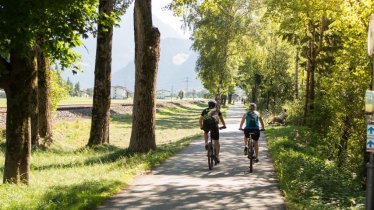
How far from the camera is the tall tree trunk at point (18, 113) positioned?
8.52m

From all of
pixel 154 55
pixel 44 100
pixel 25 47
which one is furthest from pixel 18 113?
pixel 44 100

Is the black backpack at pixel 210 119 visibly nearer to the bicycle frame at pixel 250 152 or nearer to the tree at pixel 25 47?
the bicycle frame at pixel 250 152

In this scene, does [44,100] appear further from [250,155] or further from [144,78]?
[250,155]

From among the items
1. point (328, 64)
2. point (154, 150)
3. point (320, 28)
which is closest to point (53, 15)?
point (154, 150)

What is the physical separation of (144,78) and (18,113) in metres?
6.82

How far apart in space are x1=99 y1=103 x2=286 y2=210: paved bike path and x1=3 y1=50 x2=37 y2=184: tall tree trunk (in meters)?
2.08

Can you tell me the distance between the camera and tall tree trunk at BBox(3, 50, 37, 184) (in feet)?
28.0

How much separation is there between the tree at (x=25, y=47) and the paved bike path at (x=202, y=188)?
86.3 inches

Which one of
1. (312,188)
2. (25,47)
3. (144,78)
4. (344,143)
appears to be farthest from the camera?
(344,143)

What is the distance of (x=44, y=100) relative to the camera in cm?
1702

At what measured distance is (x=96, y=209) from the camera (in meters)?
7.73

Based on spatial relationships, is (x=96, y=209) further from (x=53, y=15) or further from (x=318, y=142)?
(x=318, y=142)

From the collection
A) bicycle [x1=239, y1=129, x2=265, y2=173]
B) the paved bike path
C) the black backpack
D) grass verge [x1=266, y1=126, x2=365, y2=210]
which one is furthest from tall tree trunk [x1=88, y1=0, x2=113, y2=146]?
grass verge [x1=266, y1=126, x2=365, y2=210]

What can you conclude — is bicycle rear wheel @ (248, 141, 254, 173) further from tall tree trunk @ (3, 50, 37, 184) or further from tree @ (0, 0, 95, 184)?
tall tree trunk @ (3, 50, 37, 184)
